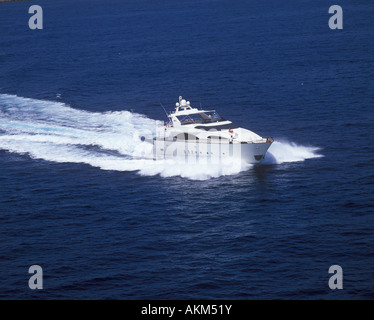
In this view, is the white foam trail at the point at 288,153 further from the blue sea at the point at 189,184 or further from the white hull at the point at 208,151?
the white hull at the point at 208,151

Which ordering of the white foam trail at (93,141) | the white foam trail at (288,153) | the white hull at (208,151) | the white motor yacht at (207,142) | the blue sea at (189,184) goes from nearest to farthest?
the blue sea at (189,184)
the white hull at (208,151)
the white motor yacht at (207,142)
the white foam trail at (93,141)
the white foam trail at (288,153)

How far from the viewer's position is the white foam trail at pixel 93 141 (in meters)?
62.7

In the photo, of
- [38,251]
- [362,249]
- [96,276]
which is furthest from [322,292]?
[38,251]

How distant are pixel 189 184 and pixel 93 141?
682 inches

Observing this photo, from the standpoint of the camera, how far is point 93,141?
70.9 m

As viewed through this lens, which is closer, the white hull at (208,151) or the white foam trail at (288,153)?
the white hull at (208,151)

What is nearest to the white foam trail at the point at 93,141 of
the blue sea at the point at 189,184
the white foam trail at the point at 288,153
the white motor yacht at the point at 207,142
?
the white foam trail at the point at 288,153

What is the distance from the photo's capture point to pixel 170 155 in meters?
64.6

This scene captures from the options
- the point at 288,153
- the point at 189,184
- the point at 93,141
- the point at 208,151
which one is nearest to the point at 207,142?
the point at 208,151

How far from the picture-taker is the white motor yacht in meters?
60.5

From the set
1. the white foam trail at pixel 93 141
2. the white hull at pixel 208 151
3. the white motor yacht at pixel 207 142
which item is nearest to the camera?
the white hull at pixel 208 151

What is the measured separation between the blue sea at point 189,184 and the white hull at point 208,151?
132 centimetres

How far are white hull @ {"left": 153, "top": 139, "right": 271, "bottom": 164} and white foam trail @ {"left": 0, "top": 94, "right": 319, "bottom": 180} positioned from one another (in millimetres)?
863
